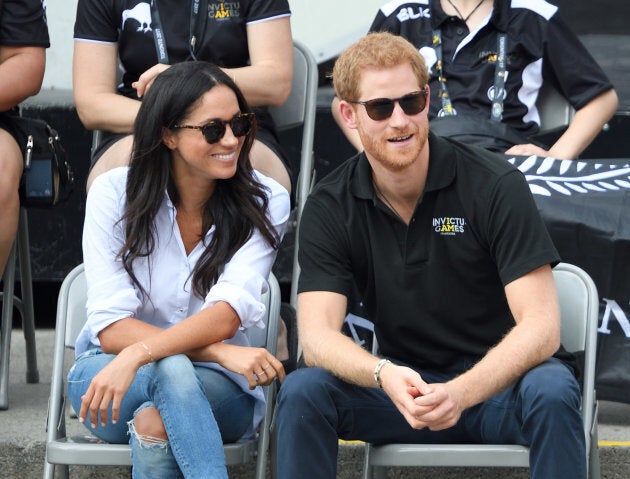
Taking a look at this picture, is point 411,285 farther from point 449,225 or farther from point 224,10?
point 224,10

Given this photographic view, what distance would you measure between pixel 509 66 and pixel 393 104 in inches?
52.3

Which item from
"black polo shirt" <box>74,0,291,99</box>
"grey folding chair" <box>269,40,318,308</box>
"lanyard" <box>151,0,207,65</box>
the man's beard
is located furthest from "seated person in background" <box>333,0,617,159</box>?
the man's beard

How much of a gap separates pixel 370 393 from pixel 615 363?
104cm

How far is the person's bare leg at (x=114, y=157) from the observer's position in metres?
4.02

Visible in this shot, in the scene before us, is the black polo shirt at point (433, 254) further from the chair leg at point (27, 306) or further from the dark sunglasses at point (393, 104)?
the chair leg at point (27, 306)

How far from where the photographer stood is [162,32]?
171 inches

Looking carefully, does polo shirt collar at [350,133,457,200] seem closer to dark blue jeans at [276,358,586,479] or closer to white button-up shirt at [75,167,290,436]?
white button-up shirt at [75,167,290,436]

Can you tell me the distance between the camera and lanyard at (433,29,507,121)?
4.45m

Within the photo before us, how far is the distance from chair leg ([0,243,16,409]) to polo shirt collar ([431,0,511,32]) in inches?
66.5

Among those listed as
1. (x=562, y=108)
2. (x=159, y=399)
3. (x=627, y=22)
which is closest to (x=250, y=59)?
(x=562, y=108)

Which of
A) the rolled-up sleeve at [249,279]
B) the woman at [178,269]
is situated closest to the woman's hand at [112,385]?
the woman at [178,269]

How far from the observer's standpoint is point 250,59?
4379 mm

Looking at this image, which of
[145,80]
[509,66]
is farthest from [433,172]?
[509,66]

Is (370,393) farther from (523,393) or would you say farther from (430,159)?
(430,159)
